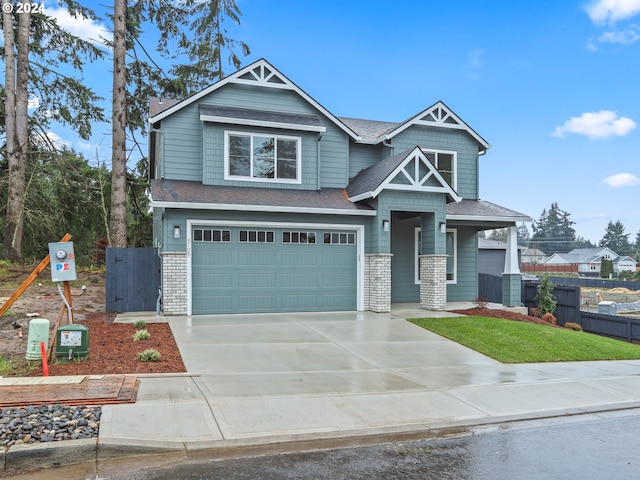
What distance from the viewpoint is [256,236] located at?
14125 millimetres

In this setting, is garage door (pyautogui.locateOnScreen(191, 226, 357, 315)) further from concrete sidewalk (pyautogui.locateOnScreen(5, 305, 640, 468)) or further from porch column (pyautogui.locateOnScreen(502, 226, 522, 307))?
porch column (pyautogui.locateOnScreen(502, 226, 522, 307))

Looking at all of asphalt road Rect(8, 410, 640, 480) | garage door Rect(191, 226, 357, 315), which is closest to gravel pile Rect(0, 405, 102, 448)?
asphalt road Rect(8, 410, 640, 480)

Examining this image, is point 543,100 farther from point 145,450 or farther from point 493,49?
point 145,450

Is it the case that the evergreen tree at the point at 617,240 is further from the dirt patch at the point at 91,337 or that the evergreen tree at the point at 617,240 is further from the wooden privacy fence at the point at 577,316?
the dirt patch at the point at 91,337

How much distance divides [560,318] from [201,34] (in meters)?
23.9

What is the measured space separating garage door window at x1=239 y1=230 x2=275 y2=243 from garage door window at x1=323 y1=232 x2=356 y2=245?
65.6 inches

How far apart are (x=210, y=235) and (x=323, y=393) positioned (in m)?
7.79

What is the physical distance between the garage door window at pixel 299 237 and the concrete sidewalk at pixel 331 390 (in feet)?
11.1

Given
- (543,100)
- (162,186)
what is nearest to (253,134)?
(162,186)

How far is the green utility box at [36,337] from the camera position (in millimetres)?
7328

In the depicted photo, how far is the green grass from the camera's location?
10406 millimetres

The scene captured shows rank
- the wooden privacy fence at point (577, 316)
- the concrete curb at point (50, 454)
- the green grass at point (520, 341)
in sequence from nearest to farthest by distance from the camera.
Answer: the concrete curb at point (50, 454), the green grass at point (520, 341), the wooden privacy fence at point (577, 316)

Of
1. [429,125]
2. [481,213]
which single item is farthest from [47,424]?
[429,125]

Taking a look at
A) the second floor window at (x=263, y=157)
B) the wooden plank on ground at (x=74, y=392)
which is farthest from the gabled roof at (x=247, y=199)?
the wooden plank on ground at (x=74, y=392)
